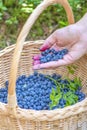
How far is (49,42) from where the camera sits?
1.75m

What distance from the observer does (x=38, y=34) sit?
2580 mm

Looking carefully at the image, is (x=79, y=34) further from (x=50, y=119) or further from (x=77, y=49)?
Answer: (x=50, y=119)

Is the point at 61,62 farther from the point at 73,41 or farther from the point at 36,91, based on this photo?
the point at 36,91

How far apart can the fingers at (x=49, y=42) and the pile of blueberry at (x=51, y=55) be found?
20mm

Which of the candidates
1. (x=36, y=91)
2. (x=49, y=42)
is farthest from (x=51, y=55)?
(x=36, y=91)

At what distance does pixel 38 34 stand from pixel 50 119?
47.8 inches

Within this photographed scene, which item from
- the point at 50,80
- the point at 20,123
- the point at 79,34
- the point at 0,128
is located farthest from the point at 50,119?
the point at 50,80

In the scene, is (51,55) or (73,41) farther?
(51,55)

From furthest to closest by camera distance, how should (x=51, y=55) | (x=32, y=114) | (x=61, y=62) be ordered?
(x=51, y=55) < (x=61, y=62) < (x=32, y=114)

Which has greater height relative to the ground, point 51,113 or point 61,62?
point 61,62

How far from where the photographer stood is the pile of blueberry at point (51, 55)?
1695 millimetres

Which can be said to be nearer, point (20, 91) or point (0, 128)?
point (0, 128)

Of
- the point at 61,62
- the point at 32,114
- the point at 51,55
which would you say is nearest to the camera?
the point at 32,114

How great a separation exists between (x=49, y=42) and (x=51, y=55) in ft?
0.21
